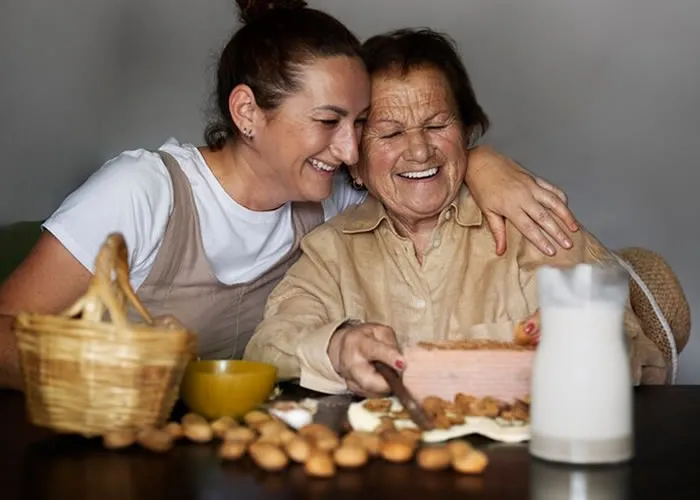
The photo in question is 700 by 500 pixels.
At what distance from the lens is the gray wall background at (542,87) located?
3.08m

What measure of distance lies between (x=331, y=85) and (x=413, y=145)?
0.58 ft

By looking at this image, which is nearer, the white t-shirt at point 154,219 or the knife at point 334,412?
the knife at point 334,412

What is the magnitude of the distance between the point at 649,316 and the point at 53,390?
117cm

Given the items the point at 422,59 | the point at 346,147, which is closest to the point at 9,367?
the point at 346,147

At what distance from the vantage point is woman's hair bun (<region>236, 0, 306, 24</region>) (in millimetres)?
2020

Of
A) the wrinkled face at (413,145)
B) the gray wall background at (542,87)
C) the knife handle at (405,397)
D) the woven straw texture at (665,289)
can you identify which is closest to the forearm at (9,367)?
the knife handle at (405,397)

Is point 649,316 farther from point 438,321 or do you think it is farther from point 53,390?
point 53,390

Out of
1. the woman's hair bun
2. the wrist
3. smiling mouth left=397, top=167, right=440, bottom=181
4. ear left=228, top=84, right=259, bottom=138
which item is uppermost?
the woman's hair bun

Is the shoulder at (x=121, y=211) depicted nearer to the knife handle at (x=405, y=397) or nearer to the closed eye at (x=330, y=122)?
the closed eye at (x=330, y=122)

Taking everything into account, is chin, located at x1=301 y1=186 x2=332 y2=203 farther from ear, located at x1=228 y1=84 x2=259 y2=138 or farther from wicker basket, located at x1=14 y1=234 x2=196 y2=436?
wicker basket, located at x1=14 y1=234 x2=196 y2=436

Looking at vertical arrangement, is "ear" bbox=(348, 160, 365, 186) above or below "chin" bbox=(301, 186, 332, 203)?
above

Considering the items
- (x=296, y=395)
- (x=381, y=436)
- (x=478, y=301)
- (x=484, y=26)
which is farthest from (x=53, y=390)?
(x=484, y=26)

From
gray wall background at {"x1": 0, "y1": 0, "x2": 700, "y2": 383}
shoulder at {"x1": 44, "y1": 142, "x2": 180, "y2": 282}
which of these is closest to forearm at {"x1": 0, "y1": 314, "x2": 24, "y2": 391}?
shoulder at {"x1": 44, "y1": 142, "x2": 180, "y2": 282}

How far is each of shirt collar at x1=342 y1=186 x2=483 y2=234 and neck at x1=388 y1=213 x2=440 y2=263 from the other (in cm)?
3
